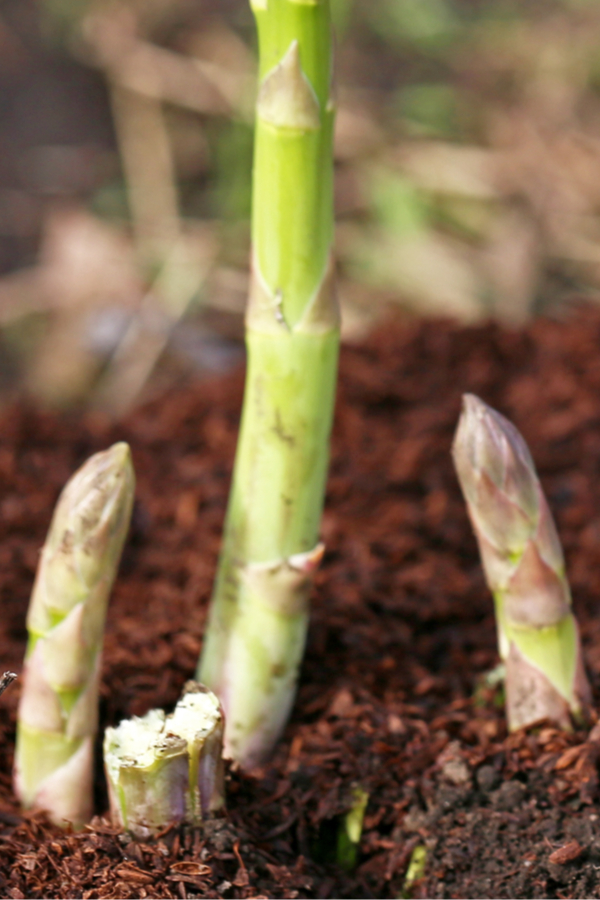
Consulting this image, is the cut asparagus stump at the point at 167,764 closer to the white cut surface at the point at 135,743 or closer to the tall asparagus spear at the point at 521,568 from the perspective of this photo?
the white cut surface at the point at 135,743

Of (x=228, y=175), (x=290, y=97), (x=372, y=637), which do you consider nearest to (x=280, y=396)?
(x=290, y=97)

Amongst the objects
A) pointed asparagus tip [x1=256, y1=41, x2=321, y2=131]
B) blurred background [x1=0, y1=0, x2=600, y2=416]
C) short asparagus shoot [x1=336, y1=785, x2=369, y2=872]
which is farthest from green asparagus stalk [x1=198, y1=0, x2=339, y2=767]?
blurred background [x1=0, y1=0, x2=600, y2=416]

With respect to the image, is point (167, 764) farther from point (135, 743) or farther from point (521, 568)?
point (521, 568)

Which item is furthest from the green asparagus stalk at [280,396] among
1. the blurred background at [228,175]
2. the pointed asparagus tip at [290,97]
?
the blurred background at [228,175]

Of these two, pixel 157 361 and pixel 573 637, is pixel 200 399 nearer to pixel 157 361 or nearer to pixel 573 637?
pixel 157 361

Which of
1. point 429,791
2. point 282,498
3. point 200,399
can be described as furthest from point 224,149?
point 429,791

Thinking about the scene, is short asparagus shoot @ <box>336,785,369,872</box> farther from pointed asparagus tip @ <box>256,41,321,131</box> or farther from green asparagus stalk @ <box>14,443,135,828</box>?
pointed asparagus tip @ <box>256,41,321,131</box>
